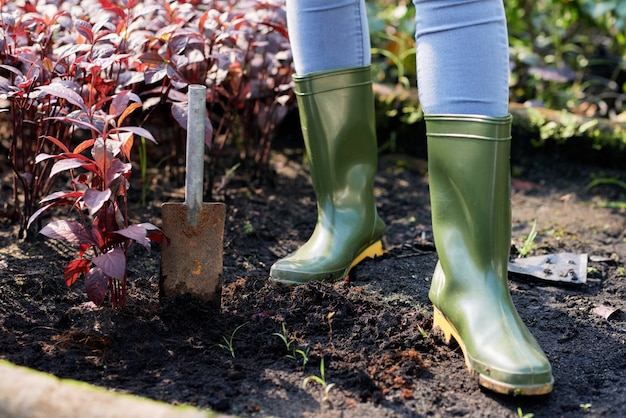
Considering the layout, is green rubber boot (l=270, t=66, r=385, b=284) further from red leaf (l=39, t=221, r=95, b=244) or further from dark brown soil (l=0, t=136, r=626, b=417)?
red leaf (l=39, t=221, r=95, b=244)

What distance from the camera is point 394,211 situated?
300 centimetres

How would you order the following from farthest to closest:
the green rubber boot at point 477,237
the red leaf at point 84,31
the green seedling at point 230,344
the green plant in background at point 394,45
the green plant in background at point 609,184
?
the green plant in background at point 394,45, the green plant in background at point 609,184, the red leaf at point 84,31, the green seedling at point 230,344, the green rubber boot at point 477,237

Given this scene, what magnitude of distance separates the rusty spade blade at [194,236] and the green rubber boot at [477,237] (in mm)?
551

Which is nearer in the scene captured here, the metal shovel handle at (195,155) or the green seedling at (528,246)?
the metal shovel handle at (195,155)

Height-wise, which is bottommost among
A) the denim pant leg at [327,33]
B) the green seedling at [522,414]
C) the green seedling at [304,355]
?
the green seedling at [522,414]

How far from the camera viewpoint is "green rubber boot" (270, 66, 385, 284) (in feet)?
7.02

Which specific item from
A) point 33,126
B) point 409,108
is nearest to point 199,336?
point 33,126

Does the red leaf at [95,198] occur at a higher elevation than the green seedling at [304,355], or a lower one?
higher

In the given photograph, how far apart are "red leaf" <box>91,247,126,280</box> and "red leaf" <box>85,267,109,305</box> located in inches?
2.2

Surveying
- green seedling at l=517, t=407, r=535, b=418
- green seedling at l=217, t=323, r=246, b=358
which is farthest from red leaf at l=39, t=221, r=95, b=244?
green seedling at l=517, t=407, r=535, b=418

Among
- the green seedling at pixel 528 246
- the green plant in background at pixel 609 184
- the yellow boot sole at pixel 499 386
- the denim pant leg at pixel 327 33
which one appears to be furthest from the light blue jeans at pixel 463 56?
the green plant in background at pixel 609 184

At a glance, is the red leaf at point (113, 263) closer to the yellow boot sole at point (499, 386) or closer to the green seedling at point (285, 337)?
the green seedling at point (285, 337)

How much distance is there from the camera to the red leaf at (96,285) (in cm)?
172

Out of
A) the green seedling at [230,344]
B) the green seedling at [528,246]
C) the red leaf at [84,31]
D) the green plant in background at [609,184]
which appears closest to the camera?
the green seedling at [230,344]
